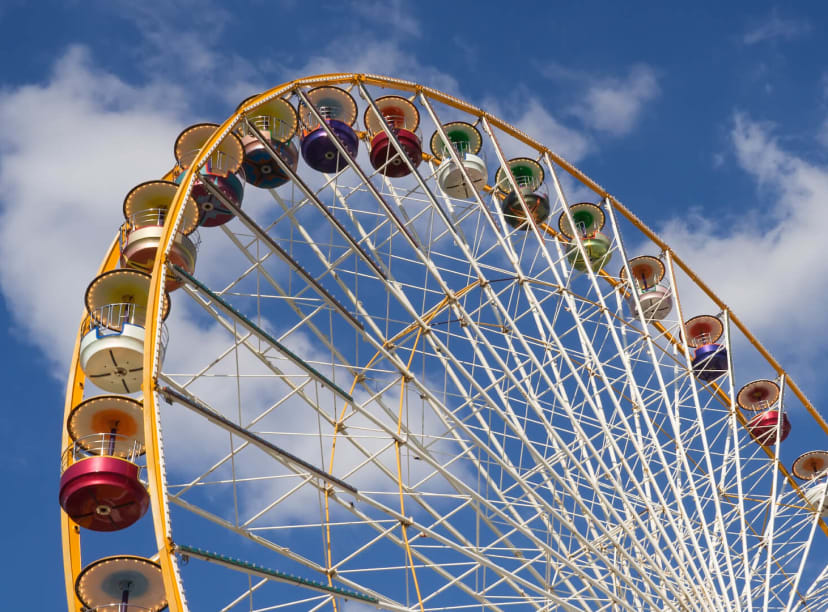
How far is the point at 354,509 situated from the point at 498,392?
3.29 meters

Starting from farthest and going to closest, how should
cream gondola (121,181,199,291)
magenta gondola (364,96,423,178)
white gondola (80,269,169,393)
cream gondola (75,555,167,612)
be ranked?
1. magenta gondola (364,96,423,178)
2. cream gondola (121,181,199,291)
3. white gondola (80,269,169,393)
4. cream gondola (75,555,167,612)

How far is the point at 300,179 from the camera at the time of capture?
49.2 ft

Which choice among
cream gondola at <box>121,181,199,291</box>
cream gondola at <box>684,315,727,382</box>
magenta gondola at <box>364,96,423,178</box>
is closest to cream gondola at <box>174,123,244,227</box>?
cream gondola at <box>121,181,199,291</box>

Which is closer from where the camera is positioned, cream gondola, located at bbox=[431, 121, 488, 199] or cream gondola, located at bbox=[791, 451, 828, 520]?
cream gondola, located at bbox=[431, 121, 488, 199]

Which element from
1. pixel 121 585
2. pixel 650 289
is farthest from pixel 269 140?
pixel 650 289

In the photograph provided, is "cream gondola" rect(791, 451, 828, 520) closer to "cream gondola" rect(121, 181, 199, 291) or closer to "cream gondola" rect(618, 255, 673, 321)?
"cream gondola" rect(618, 255, 673, 321)

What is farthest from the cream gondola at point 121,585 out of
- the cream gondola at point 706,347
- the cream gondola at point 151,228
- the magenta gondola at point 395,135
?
the cream gondola at point 706,347

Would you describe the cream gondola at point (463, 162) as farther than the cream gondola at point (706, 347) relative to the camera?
No

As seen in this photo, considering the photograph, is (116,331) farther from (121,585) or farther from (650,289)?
(650,289)

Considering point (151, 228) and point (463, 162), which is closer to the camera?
point (151, 228)

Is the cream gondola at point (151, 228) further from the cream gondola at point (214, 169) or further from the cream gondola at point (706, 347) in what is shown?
the cream gondola at point (706, 347)

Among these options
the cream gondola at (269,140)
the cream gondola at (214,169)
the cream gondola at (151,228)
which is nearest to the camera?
the cream gondola at (151,228)

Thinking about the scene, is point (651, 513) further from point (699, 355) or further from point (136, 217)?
point (136, 217)

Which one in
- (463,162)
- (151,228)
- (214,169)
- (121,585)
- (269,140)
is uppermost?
(463,162)
